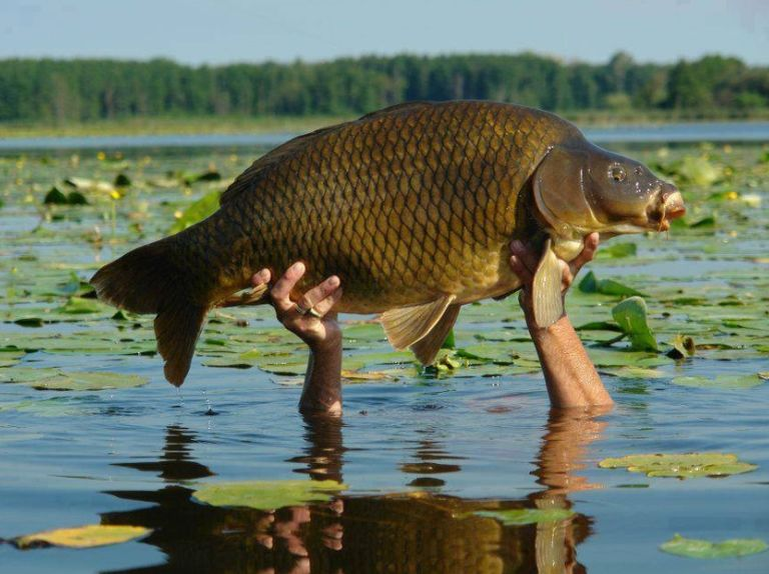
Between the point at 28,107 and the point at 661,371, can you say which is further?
the point at 28,107

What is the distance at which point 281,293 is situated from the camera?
388cm

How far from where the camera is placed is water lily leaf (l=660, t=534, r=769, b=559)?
8.97 ft

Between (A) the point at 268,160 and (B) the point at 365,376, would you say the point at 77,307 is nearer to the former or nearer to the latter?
(B) the point at 365,376

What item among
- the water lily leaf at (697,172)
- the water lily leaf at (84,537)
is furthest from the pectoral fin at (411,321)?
the water lily leaf at (697,172)

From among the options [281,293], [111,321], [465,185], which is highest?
[465,185]

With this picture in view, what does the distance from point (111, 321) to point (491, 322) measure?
6.00 feet

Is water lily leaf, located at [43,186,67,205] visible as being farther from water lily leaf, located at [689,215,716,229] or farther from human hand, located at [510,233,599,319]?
human hand, located at [510,233,599,319]

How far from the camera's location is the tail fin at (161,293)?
398cm

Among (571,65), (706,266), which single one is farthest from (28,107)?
(706,266)

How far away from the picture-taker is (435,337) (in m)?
4.07

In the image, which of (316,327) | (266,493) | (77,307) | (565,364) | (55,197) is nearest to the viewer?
(266,493)

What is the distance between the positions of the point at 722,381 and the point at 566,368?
0.71 meters

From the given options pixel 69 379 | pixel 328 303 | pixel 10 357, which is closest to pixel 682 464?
pixel 328 303

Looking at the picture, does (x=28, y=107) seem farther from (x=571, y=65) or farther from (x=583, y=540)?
(x=583, y=540)
